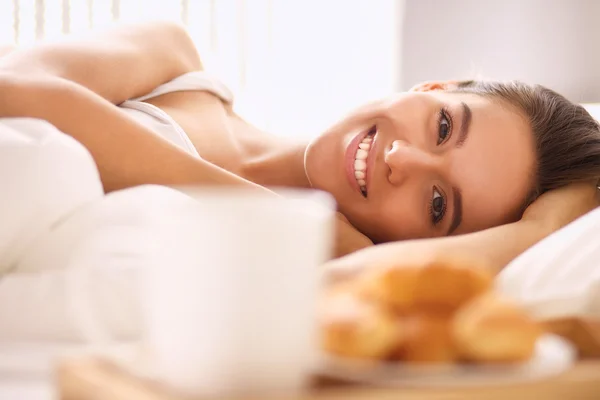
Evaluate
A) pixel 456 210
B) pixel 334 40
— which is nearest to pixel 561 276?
pixel 456 210

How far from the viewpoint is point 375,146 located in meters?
1.58

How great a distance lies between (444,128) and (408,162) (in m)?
0.14

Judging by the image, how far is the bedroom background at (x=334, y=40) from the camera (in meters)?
3.39

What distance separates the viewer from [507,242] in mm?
1331

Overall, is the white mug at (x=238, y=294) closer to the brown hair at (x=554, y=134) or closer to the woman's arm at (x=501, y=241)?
the woman's arm at (x=501, y=241)

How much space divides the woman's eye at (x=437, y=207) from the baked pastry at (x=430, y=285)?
990 millimetres

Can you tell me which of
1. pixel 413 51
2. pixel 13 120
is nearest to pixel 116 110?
pixel 13 120

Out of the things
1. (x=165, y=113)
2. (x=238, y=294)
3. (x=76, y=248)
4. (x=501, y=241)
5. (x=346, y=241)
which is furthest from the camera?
(x=165, y=113)

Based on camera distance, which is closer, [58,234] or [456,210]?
[58,234]

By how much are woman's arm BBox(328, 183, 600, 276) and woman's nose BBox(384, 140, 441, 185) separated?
19cm

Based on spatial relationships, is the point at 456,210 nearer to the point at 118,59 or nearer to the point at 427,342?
the point at 118,59

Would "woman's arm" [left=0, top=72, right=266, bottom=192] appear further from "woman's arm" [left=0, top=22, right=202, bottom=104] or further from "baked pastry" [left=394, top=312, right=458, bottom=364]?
"baked pastry" [left=394, top=312, right=458, bottom=364]

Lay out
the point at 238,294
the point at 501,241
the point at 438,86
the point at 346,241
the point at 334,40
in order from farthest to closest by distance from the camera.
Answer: the point at 334,40, the point at 438,86, the point at 346,241, the point at 501,241, the point at 238,294

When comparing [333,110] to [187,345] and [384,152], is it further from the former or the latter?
[187,345]
